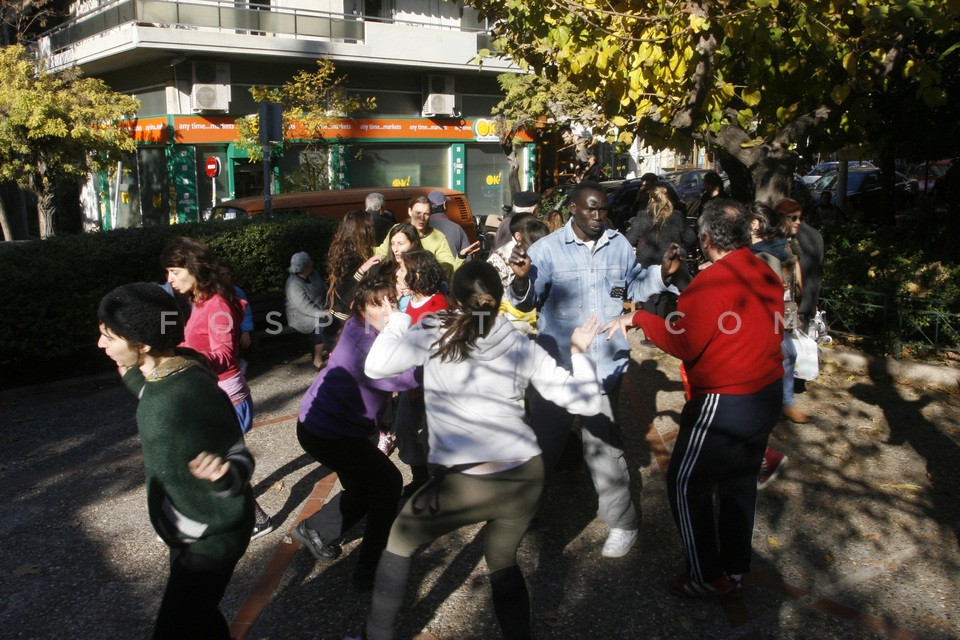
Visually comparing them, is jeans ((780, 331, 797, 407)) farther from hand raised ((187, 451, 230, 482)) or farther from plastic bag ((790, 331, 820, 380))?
hand raised ((187, 451, 230, 482))

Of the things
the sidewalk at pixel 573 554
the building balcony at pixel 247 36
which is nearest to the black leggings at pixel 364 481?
the sidewalk at pixel 573 554

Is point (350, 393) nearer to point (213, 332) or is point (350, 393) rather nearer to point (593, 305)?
point (213, 332)

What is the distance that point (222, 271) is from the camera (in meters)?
4.39

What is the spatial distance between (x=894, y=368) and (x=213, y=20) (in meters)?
18.4

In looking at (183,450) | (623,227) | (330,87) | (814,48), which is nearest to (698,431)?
(183,450)

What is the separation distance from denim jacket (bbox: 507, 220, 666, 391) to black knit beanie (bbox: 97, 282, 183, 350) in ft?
6.67

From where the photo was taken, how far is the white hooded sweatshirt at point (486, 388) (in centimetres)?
311

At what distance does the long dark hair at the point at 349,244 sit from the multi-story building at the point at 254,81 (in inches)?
540

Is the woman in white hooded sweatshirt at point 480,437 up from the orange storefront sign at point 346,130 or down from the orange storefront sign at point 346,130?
Answer: down

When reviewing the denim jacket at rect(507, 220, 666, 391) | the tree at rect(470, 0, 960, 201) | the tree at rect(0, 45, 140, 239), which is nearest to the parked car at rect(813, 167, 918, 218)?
the tree at rect(470, 0, 960, 201)

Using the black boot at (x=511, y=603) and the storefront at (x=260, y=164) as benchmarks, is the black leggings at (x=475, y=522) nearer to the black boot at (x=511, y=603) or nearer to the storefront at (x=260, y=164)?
the black boot at (x=511, y=603)

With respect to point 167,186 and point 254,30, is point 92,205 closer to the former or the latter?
point 167,186

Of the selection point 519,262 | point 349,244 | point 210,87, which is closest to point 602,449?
Answer: point 519,262

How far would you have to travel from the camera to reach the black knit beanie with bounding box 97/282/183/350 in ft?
8.89
